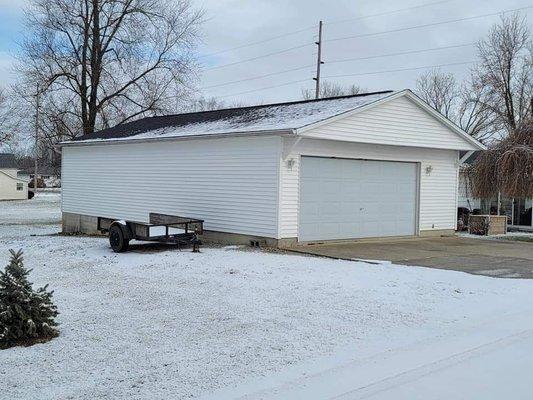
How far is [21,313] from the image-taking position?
6395mm

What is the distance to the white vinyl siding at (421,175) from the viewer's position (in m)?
14.7

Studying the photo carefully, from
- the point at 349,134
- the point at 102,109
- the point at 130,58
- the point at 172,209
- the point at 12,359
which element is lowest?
the point at 12,359

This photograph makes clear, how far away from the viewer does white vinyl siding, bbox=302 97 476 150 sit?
15.2 metres

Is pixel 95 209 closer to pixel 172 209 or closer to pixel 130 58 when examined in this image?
pixel 172 209

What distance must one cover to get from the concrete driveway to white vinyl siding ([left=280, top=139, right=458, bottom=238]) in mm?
907

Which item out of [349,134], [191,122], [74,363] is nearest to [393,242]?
[349,134]

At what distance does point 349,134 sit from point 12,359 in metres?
11.0

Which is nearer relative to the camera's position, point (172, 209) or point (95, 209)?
point (172, 209)

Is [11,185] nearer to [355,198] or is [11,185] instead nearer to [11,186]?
[11,186]

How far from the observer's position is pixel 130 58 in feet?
109

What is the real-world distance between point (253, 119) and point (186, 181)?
264cm

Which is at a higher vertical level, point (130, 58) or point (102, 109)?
point (130, 58)

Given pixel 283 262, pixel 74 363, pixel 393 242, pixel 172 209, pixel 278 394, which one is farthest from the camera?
pixel 172 209

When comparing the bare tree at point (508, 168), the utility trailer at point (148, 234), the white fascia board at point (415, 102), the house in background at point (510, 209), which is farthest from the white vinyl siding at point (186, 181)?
the house in background at point (510, 209)
